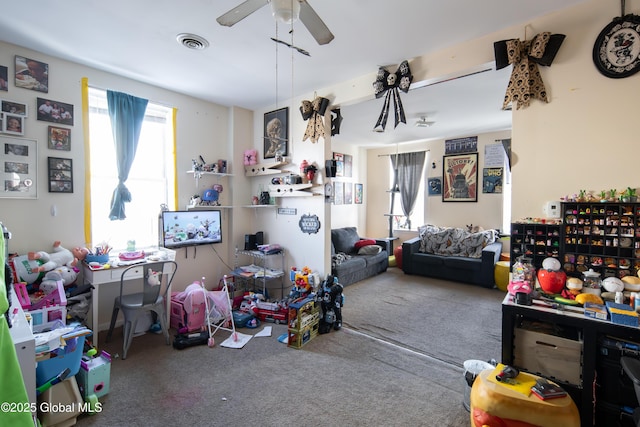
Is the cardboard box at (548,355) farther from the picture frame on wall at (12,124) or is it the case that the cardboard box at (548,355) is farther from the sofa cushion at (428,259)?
the picture frame on wall at (12,124)

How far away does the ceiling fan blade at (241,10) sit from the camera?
150cm

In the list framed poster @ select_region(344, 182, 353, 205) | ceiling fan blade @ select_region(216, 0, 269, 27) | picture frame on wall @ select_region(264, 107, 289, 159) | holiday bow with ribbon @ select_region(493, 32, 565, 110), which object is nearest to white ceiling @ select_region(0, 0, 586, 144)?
holiday bow with ribbon @ select_region(493, 32, 565, 110)

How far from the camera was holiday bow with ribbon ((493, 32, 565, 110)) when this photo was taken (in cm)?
205

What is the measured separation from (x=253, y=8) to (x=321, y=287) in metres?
2.57

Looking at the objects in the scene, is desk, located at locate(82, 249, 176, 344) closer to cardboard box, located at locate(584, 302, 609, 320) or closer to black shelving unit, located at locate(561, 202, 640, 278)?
cardboard box, located at locate(584, 302, 609, 320)

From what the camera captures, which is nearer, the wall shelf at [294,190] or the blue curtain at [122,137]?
the blue curtain at [122,137]

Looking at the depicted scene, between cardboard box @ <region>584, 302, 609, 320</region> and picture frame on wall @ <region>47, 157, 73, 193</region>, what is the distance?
4.19 meters

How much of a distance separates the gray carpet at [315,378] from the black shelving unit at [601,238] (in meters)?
1.18

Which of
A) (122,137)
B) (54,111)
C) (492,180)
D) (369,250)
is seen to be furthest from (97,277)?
(492,180)

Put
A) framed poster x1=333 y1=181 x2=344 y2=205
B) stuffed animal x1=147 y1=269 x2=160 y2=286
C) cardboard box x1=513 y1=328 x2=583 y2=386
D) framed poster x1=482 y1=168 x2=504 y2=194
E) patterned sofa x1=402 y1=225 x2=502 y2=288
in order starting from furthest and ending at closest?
framed poster x1=333 y1=181 x2=344 y2=205 < framed poster x1=482 y1=168 x2=504 y2=194 < patterned sofa x1=402 y1=225 x2=502 y2=288 < stuffed animal x1=147 y1=269 x2=160 y2=286 < cardboard box x1=513 y1=328 x2=583 y2=386

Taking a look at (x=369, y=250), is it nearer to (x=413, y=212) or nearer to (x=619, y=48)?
(x=413, y=212)

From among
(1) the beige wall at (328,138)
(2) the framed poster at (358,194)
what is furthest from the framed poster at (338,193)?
(1) the beige wall at (328,138)

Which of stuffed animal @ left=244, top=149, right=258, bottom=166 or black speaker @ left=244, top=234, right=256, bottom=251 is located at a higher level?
stuffed animal @ left=244, top=149, right=258, bottom=166

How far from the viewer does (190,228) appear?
11.9ft
